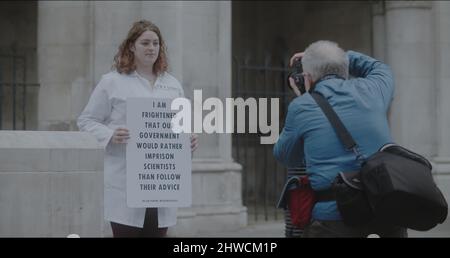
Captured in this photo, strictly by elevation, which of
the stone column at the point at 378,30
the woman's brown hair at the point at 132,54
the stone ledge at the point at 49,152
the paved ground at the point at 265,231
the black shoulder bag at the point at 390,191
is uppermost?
the stone column at the point at 378,30

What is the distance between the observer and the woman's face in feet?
15.3

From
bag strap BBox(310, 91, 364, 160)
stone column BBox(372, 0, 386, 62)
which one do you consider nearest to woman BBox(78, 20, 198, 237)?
bag strap BBox(310, 91, 364, 160)

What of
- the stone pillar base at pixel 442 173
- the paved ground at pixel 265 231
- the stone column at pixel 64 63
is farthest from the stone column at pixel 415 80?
the stone column at pixel 64 63

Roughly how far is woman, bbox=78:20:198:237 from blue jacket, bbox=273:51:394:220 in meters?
1.08

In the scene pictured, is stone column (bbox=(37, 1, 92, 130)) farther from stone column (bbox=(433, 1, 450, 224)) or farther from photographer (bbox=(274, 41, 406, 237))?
photographer (bbox=(274, 41, 406, 237))

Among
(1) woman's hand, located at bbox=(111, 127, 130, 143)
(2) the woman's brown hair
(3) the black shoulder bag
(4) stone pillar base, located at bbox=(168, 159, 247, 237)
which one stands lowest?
(4) stone pillar base, located at bbox=(168, 159, 247, 237)

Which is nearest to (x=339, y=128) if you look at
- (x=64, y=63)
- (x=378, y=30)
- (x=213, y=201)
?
(x=213, y=201)

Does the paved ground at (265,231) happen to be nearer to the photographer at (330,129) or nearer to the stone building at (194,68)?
the stone building at (194,68)

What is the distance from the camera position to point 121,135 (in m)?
4.46

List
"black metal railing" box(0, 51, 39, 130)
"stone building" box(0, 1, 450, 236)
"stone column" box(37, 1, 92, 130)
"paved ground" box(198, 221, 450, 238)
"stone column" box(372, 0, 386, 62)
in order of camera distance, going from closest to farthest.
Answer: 1. "stone building" box(0, 1, 450, 236)
2. "paved ground" box(198, 221, 450, 238)
3. "stone column" box(37, 1, 92, 130)
4. "black metal railing" box(0, 51, 39, 130)
5. "stone column" box(372, 0, 386, 62)

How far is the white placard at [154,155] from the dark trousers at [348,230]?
1196 mm

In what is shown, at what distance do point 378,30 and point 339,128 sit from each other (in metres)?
11.0

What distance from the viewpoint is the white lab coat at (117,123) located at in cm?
462
